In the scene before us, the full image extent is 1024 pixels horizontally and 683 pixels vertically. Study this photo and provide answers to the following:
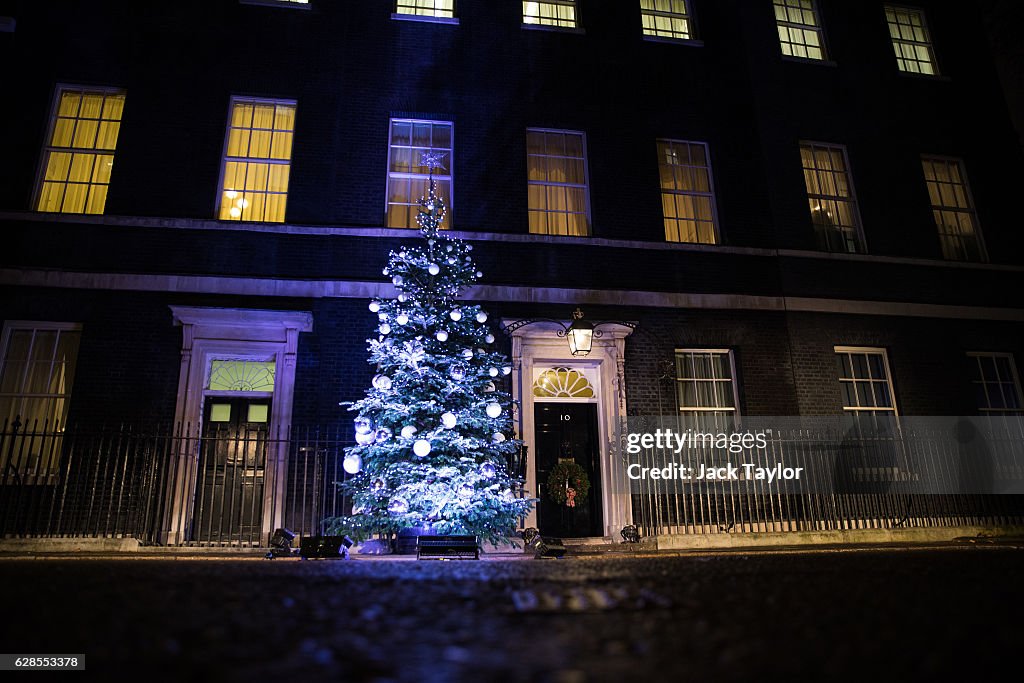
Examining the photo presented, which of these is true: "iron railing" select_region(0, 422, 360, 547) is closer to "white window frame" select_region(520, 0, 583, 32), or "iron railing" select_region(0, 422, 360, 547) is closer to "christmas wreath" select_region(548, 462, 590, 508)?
"christmas wreath" select_region(548, 462, 590, 508)

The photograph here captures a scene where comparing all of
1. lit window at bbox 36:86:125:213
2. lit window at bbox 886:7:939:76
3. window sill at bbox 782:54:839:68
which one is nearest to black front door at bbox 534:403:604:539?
lit window at bbox 36:86:125:213

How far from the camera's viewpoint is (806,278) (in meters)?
11.3

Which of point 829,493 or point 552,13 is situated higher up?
point 552,13

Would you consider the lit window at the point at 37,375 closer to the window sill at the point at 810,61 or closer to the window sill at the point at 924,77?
the window sill at the point at 810,61

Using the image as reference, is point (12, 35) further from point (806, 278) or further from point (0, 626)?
point (806, 278)

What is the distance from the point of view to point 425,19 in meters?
11.3

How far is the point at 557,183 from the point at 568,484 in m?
6.00

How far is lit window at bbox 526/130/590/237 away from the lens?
10992mm

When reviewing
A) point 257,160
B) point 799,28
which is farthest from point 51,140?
point 799,28

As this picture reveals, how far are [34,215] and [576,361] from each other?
997cm

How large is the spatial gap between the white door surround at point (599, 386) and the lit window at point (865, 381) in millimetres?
4810

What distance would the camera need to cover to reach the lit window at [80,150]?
998 centimetres

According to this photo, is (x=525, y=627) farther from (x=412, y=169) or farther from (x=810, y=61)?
(x=810, y=61)

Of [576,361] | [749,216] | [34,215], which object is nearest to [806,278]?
[749,216]
